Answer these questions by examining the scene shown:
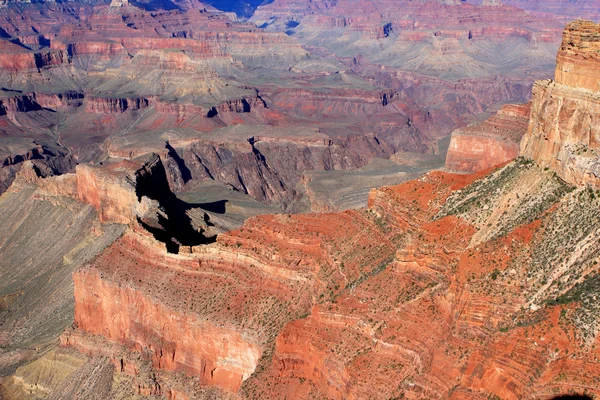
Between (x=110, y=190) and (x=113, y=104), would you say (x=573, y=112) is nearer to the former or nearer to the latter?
(x=110, y=190)

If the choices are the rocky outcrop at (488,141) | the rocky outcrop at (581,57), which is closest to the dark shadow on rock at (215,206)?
the rocky outcrop at (488,141)

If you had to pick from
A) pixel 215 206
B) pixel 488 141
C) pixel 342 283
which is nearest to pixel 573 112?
pixel 342 283

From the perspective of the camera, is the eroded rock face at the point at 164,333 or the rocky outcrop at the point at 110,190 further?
the rocky outcrop at the point at 110,190

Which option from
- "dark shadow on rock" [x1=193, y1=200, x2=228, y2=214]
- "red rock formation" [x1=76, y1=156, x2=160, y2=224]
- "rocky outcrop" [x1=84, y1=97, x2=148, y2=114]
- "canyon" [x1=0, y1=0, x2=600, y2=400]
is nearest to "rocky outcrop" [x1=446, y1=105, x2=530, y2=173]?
"canyon" [x1=0, y1=0, x2=600, y2=400]

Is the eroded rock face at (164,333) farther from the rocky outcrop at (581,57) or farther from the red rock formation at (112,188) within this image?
the rocky outcrop at (581,57)

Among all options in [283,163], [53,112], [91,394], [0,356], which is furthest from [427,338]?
[53,112]

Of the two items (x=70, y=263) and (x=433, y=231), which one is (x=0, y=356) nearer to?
(x=70, y=263)
